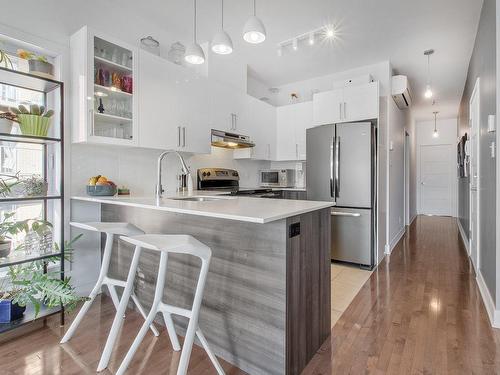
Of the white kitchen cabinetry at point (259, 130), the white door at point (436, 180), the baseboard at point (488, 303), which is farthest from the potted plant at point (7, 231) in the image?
the white door at point (436, 180)

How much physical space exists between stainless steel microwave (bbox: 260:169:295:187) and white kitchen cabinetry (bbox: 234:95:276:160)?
278 millimetres

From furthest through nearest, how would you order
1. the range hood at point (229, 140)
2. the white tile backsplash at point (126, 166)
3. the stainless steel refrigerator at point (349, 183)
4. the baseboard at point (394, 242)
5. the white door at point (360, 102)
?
the baseboard at point (394, 242), the white door at point (360, 102), the range hood at point (229, 140), the stainless steel refrigerator at point (349, 183), the white tile backsplash at point (126, 166)

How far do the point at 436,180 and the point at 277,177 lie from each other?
5744mm

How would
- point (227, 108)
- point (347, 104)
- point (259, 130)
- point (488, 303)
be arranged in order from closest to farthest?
point (488, 303), point (227, 108), point (347, 104), point (259, 130)

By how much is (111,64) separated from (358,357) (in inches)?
118

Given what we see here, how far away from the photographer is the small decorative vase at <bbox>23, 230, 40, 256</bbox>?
2.04 meters

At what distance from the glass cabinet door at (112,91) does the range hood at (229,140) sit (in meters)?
1.10

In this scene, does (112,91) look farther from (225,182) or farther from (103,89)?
(225,182)

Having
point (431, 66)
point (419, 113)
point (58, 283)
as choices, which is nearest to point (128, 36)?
point (58, 283)

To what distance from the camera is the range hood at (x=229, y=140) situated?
3.54 metres

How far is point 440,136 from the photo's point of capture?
Answer: 798 centimetres

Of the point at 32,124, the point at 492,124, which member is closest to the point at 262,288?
the point at 32,124

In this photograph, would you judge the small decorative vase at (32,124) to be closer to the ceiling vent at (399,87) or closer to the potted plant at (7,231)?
the potted plant at (7,231)

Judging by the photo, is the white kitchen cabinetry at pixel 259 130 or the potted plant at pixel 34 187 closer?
the potted plant at pixel 34 187
